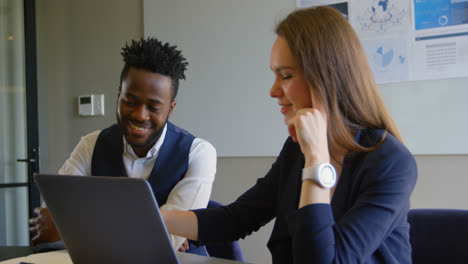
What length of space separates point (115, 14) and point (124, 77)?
5.26 feet

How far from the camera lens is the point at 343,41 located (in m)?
0.95

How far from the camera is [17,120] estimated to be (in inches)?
121

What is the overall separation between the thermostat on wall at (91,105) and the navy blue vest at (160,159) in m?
1.28

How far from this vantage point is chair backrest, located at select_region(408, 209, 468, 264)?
3.60ft

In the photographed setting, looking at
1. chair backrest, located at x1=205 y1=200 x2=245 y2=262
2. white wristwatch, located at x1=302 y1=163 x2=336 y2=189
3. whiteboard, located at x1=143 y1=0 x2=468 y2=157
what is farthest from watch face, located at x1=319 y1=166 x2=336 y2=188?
whiteboard, located at x1=143 y1=0 x2=468 y2=157

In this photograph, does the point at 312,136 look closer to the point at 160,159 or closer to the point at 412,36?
the point at 160,159

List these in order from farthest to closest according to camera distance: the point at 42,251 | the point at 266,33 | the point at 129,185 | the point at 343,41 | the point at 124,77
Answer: the point at 266,33 → the point at 124,77 → the point at 42,251 → the point at 343,41 → the point at 129,185

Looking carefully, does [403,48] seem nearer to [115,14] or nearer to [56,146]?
[115,14]

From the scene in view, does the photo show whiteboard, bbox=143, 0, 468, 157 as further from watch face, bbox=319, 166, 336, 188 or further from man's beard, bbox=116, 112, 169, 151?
watch face, bbox=319, 166, 336, 188

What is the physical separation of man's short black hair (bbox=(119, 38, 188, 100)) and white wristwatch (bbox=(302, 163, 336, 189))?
0.82 metres

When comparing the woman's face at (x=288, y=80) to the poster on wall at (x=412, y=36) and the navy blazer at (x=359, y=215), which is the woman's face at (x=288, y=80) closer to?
the navy blazer at (x=359, y=215)

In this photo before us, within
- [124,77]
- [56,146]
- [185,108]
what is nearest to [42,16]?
[56,146]

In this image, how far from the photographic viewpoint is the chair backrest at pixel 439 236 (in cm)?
110

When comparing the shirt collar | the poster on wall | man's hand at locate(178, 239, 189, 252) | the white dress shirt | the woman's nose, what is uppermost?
the poster on wall
